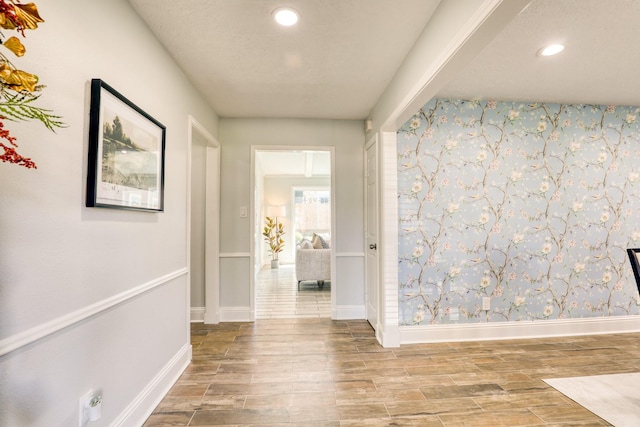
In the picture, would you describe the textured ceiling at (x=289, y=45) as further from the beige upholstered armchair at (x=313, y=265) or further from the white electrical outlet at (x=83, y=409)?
the beige upholstered armchair at (x=313, y=265)

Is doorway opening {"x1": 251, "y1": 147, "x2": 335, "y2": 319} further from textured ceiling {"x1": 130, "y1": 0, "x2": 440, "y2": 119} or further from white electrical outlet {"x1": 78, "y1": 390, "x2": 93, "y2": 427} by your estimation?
white electrical outlet {"x1": 78, "y1": 390, "x2": 93, "y2": 427}

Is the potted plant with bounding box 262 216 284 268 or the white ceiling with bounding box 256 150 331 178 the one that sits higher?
the white ceiling with bounding box 256 150 331 178

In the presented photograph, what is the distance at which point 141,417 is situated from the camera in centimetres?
173

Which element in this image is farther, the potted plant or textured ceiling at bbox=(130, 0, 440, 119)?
the potted plant

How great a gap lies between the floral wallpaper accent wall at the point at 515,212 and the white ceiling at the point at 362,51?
0.29 metres

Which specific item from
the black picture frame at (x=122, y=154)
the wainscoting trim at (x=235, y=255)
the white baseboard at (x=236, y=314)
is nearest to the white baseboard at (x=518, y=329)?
the white baseboard at (x=236, y=314)

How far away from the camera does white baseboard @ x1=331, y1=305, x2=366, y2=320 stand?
3551 millimetres

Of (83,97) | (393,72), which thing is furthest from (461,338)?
(83,97)

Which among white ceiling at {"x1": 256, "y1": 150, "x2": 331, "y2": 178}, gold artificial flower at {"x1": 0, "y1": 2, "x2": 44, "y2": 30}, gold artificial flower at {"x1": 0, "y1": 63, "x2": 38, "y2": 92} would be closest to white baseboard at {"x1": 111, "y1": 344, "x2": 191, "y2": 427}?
gold artificial flower at {"x1": 0, "y1": 63, "x2": 38, "y2": 92}

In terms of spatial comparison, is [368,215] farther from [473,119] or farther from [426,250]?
[473,119]

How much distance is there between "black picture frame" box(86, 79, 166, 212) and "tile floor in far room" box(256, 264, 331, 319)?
237 centimetres

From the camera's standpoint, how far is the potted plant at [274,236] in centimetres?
768

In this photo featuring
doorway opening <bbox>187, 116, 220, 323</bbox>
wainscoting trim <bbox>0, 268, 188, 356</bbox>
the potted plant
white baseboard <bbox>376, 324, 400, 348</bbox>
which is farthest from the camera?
the potted plant

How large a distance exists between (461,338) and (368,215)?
1527 mm
